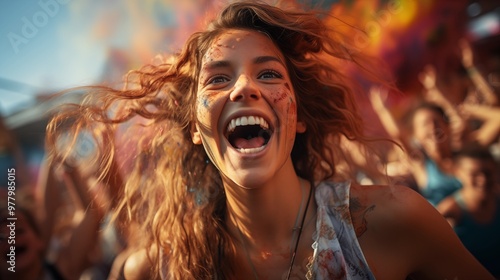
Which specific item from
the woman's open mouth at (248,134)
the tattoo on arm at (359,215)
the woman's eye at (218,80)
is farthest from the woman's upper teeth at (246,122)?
the tattoo on arm at (359,215)

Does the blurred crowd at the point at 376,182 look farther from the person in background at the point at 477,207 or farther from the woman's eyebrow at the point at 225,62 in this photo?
the woman's eyebrow at the point at 225,62

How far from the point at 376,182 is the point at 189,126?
3.72 ft

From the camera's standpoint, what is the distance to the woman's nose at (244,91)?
1.53m

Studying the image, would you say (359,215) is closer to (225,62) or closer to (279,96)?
(279,96)

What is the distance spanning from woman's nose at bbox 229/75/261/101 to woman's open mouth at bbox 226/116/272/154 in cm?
8

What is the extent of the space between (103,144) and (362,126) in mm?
1303

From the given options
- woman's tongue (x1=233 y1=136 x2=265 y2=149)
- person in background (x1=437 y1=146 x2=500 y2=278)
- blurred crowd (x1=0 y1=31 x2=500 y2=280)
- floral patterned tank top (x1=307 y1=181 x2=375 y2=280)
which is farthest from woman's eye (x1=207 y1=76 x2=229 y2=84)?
person in background (x1=437 y1=146 x2=500 y2=278)

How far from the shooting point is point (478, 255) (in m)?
2.65

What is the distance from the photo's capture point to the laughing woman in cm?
154

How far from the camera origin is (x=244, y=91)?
153cm

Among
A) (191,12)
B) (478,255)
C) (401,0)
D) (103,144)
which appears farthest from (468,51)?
(103,144)

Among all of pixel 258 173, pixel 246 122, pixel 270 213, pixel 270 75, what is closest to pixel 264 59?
pixel 270 75

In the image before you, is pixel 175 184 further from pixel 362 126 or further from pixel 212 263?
pixel 362 126

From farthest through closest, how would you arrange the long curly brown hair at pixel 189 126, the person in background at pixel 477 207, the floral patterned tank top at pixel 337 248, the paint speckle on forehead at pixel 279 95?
the person in background at pixel 477 207
the long curly brown hair at pixel 189 126
the paint speckle on forehead at pixel 279 95
the floral patterned tank top at pixel 337 248
